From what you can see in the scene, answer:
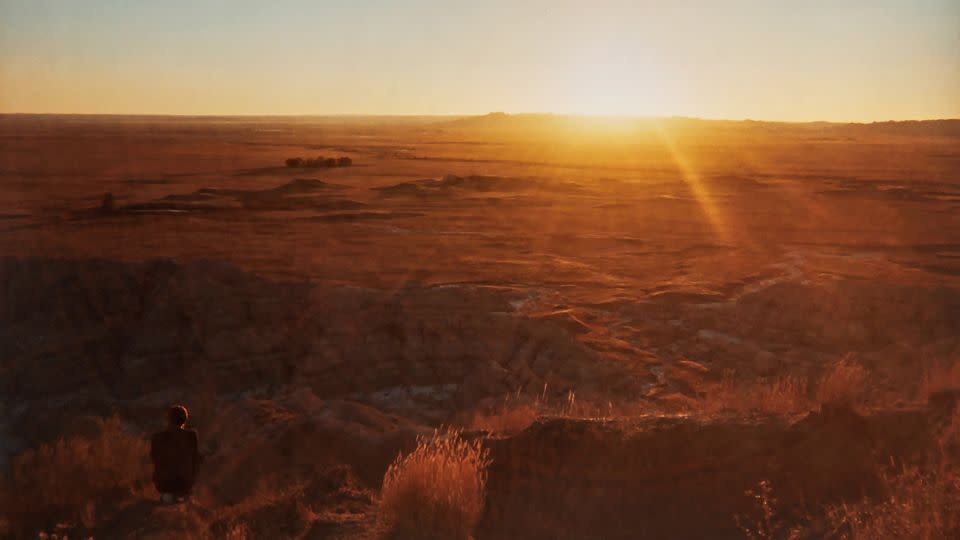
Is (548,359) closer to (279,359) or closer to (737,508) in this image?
(279,359)

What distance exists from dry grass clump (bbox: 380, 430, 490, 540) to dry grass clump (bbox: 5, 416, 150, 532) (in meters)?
2.18

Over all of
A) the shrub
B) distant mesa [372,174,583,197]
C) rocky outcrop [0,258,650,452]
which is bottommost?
rocky outcrop [0,258,650,452]

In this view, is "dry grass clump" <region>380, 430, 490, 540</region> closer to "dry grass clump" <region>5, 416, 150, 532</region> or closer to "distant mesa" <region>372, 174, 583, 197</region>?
"dry grass clump" <region>5, 416, 150, 532</region>

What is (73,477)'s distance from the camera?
259 inches

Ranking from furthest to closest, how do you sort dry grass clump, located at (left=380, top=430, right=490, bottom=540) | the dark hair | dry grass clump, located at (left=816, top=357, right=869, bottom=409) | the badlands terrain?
dry grass clump, located at (left=816, top=357, right=869, bottom=409) < the dark hair < the badlands terrain < dry grass clump, located at (left=380, top=430, right=490, bottom=540)

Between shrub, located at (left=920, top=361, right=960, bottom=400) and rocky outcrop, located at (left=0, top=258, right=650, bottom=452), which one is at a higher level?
shrub, located at (left=920, top=361, right=960, bottom=400)

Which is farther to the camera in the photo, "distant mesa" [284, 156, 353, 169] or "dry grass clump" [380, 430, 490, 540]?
"distant mesa" [284, 156, 353, 169]

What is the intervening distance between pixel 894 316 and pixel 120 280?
14293mm

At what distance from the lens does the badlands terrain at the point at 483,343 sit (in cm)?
542

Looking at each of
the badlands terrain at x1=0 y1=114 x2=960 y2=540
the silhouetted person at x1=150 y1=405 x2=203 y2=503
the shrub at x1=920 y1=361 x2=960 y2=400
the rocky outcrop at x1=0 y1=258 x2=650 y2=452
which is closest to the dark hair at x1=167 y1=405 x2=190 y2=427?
the silhouetted person at x1=150 y1=405 x2=203 y2=503

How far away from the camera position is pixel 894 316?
14.3 metres

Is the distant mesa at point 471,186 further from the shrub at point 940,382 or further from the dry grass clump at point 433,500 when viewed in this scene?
the dry grass clump at point 433,500

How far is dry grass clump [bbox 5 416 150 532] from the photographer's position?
234 inches

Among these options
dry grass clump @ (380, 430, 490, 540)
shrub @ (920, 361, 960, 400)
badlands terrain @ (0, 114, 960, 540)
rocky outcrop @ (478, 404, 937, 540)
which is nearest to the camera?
dry grass clump @ (380, 430, 490, 540)
